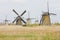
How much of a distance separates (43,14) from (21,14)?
11.1 metres

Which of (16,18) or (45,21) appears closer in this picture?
(45,21)

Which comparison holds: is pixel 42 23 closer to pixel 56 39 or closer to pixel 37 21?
pixel 37 21

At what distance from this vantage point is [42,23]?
1718 inches

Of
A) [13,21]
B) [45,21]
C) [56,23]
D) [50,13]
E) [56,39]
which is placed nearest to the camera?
[56,39]

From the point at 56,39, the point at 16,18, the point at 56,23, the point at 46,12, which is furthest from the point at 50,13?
the point at 56,39

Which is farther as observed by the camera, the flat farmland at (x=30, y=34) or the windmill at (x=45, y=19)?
the windmill at (x=45, y=19)

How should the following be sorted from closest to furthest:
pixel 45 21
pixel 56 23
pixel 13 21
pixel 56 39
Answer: pixel 56 39, pixel 56 23, pixel 45 21, pixel 13 21

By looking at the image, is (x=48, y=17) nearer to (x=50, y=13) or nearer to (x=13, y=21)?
(x=50, y=13)

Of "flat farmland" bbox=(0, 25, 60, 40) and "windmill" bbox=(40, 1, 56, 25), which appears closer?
"flat farmland" bbox=(0, 25, 60, 40)

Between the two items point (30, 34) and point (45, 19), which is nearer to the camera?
point (30, 34)

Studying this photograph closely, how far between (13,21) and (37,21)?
10128 millimetres

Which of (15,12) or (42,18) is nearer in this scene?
(42,18)

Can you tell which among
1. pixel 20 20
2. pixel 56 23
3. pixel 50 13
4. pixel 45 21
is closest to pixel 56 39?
pixel 56 23

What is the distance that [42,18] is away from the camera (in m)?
44.1
